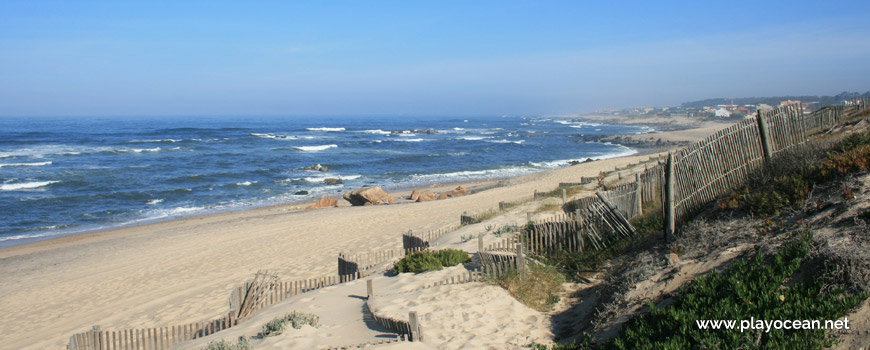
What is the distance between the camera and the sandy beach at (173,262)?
11602 millimetres

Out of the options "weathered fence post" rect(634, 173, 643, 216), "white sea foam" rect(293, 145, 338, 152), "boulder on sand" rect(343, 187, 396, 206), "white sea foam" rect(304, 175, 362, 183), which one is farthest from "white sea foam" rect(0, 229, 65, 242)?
"white sea foam" rect(293, 145, 338, 152)

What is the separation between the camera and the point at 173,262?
16250 millimetres

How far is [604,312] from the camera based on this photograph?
619 cm

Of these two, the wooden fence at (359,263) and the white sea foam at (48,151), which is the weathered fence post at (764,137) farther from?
the white sea foam at (48,151)

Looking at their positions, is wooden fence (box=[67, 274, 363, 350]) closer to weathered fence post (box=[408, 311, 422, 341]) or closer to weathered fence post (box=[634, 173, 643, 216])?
weathered fence post (box=[408, 311, 422, 341])

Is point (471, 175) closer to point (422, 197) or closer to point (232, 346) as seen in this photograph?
point (422, 197)

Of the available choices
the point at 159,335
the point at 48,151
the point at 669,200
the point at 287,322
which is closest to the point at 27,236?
the point at 159,335

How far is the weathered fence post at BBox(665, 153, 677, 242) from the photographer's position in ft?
26.3

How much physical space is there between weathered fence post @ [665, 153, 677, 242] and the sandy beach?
3.10m

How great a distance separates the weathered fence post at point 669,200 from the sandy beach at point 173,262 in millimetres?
3104

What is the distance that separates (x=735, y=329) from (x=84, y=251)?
20.7 metres

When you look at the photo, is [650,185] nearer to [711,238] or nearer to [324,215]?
[711,238]

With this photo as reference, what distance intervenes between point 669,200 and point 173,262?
14.7 metres

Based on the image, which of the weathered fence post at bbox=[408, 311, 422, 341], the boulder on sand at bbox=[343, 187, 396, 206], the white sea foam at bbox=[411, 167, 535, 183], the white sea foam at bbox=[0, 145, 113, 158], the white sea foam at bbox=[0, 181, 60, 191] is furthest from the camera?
the white sea foam at bbox=[0, 145, 113, 158]
